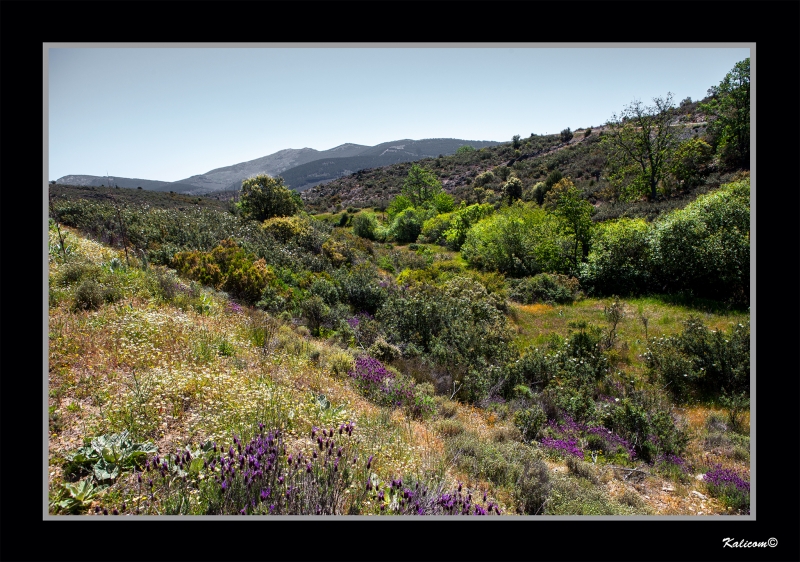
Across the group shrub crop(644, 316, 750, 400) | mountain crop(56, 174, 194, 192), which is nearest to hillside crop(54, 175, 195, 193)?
mountain crop(56, 174, 194, 192)

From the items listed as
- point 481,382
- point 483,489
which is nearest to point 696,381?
point 481,382

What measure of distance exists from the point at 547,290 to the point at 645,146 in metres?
20.8

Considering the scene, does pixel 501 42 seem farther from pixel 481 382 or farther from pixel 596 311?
pixel 596 311

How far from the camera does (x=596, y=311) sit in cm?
1476

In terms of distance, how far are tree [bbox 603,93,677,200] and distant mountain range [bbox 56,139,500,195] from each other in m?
60.1

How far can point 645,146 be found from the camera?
29531 mm

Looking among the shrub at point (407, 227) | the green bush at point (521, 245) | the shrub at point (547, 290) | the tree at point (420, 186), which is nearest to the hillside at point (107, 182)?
the shrub at point (547, 290)

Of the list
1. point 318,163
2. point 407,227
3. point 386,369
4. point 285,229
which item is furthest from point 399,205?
point 318,163

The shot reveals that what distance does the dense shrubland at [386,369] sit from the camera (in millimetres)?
2895

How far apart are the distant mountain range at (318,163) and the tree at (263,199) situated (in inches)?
2342

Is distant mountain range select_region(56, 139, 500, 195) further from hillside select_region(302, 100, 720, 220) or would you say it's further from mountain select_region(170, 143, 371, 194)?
hillside select_region(302, 100, 720, 220)

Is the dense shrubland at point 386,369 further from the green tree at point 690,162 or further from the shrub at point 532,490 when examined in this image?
the green tree at point 690,162

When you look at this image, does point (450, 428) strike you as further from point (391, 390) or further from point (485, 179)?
point (485, 179)
